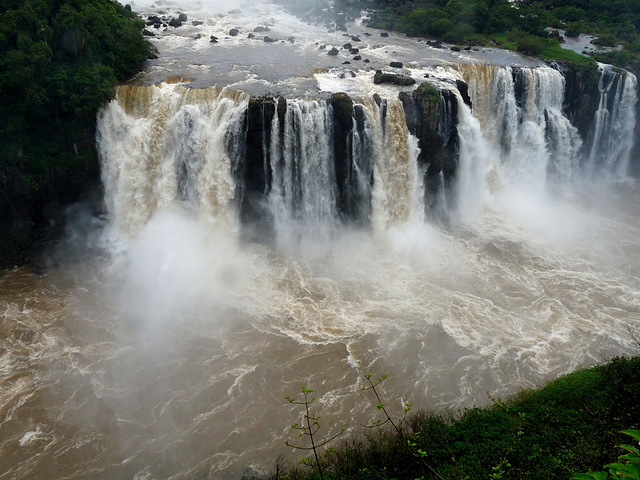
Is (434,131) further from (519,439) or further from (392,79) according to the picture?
(519,439)

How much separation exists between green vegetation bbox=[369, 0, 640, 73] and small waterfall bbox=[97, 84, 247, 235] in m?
21.8

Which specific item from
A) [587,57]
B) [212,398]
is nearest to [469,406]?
[212,398]

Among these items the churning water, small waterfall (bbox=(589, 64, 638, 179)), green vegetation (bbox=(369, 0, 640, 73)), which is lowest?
the churning water

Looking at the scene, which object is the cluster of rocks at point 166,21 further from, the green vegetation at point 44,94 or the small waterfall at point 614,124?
the small waterfall at point 614,124

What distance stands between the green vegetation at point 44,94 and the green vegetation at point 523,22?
2467 cm

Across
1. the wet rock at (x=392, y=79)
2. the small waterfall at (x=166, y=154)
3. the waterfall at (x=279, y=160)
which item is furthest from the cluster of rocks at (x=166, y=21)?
the wet rock at (x=392, y=79)

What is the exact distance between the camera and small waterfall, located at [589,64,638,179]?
90.8ft

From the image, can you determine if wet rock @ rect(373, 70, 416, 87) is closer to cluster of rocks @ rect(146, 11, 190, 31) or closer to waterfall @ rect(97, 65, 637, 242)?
waterfall @ rect(97, 65, 637, 242)

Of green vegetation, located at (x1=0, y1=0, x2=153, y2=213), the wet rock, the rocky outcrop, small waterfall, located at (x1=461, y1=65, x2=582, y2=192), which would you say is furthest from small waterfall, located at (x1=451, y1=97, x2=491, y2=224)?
green vegetation, located at (x1=0, y1=0, x2=153, y2=213)

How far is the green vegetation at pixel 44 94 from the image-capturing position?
19.2 metres

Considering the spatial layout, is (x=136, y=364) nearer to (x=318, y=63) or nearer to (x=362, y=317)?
(x=362, y=317)

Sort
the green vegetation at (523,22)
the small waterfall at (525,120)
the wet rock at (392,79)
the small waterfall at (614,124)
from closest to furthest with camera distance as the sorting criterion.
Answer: the wet rock at (392,79), the small waterfall at (525,120), the small waterfall at (614,124), the green vegetation at (523,22)

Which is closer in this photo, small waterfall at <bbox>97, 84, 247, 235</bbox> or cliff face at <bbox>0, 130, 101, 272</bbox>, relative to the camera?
cliff face at <bbox>0, 130, 101, 272</bbox>

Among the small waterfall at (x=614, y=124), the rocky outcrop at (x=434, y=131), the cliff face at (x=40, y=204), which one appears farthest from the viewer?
the small waterfall at (x=614, y=124)
